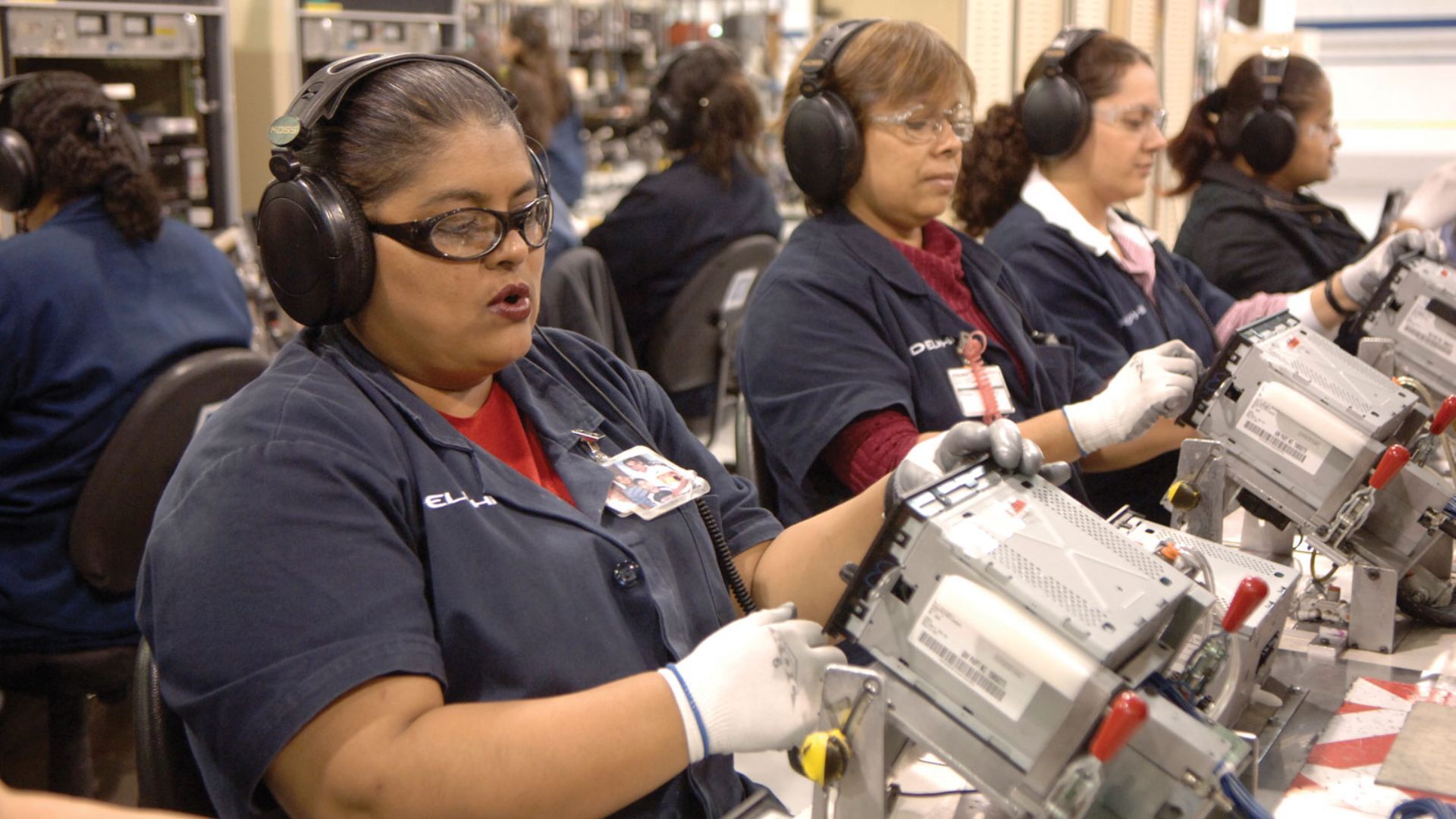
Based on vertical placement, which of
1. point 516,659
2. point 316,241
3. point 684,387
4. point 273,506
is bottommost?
point 684,387

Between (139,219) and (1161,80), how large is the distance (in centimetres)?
339

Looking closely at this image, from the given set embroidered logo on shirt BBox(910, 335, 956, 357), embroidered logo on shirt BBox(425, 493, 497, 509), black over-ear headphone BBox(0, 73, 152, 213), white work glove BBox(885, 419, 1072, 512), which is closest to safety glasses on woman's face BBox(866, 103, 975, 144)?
embroidered logo on shirt BBox(910, 335, 956, 357)

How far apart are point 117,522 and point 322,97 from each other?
1184mm

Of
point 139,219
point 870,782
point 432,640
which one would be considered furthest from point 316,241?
point 139,219

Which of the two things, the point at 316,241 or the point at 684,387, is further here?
the point at 684,387

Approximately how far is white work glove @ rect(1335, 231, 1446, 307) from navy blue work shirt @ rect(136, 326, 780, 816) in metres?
1.54

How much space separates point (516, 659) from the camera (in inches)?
41.0

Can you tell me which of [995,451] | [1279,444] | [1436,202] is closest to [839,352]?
[1279,444]

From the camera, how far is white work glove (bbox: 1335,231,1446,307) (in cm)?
222

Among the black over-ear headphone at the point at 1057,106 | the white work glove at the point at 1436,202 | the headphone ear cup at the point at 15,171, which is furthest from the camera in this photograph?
the white work glove at the point at 1436,202

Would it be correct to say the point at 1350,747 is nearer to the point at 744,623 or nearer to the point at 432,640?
the point at 744,623

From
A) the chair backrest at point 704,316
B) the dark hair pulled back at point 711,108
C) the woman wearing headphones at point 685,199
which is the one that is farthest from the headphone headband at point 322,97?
the dark hair pulled back at point 711,108

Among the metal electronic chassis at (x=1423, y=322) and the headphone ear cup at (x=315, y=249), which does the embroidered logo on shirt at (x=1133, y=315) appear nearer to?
the metal electronic chassis at (x=1423, y=322)

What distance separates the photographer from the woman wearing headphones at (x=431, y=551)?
36.4 inches
